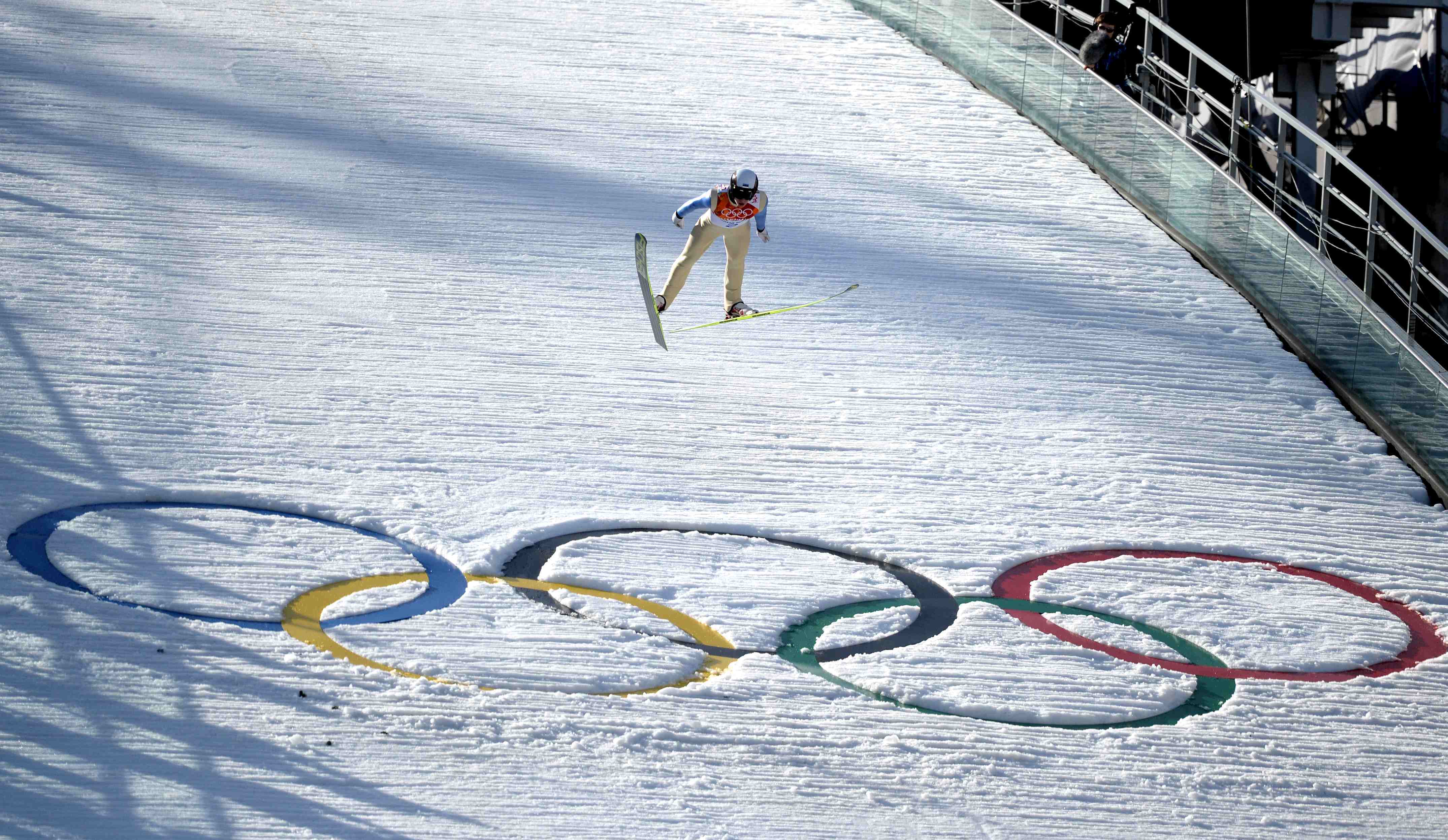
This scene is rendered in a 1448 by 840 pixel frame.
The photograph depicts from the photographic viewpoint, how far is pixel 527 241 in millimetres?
10438

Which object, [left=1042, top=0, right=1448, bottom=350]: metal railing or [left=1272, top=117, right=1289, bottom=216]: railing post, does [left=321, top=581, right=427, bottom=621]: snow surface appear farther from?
[left=1272, top=117, right=1289, bottom=216]: railing post

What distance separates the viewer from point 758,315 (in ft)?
27.6

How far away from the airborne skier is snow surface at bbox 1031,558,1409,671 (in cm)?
244

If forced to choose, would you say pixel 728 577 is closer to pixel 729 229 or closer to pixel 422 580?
pixel 422 580

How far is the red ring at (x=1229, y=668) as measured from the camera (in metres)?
6.47

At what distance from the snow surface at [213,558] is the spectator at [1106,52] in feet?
27.9

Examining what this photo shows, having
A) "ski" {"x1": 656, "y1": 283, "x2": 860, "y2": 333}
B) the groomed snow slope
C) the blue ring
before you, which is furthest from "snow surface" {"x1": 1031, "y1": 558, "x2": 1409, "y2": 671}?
the blue ring

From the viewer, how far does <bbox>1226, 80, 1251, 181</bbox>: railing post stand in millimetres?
11422

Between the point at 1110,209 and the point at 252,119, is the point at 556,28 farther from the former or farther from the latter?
the point at 1110,209

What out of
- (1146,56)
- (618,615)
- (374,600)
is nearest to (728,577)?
(618,615)

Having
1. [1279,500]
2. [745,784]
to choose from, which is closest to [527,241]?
[1279,500]

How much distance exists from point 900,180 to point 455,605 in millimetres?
6627

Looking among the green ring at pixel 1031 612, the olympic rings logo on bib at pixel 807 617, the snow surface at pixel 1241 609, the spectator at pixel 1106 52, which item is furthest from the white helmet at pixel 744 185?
the spectator at pixel 1106 52

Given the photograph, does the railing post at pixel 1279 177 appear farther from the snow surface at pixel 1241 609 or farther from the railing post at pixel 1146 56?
the snow surface at pixel 1241 609
